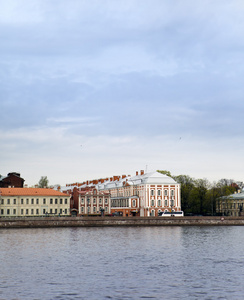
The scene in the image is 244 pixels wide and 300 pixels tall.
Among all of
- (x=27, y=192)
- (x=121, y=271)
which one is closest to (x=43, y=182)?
(x=27, y=192)

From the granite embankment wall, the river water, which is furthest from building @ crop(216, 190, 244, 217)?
the river water

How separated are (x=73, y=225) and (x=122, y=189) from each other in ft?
130

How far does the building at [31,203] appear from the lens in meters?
107

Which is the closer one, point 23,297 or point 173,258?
point 23,297

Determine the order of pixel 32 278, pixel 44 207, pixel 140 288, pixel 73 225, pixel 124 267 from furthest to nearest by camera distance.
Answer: pixel 44 207
pixel 73 225
pixel 124 267
pixel 32 278
pixel 140 288

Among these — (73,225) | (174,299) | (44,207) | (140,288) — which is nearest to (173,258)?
(140,288)

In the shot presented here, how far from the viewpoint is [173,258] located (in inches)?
1567

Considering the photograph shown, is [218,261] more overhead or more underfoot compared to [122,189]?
more underfoot

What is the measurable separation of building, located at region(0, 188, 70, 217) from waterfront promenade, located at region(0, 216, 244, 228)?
1375 cm

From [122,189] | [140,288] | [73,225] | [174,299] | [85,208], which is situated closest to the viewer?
[174,299]

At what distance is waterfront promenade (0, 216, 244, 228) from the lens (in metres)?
87.9

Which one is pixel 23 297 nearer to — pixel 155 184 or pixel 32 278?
pixel 32 278

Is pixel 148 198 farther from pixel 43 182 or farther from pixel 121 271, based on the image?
pixel 121 271

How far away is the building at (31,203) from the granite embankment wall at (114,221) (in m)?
16.5
